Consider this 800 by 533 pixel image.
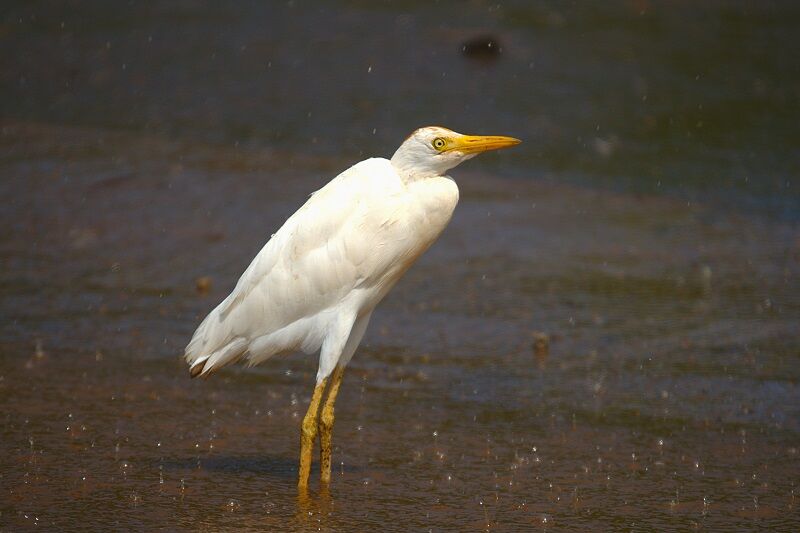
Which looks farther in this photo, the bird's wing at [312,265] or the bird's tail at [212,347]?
the bird's tail at [212,347]

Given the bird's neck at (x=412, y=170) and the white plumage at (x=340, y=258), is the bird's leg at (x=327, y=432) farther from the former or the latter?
the bird's neck at (x=412, y=170)

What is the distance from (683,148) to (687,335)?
393cm

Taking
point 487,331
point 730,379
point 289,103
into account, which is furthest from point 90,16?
point 730,379

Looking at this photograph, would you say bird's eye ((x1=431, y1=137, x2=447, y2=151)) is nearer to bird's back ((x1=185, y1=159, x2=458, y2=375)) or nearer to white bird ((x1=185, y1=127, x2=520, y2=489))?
white bird ((x1=185, y1=127, x2=520, y2=489))

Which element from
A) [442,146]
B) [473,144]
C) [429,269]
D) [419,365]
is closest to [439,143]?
[442,146]

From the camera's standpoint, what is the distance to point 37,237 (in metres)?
9.12

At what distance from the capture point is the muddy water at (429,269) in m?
5.46

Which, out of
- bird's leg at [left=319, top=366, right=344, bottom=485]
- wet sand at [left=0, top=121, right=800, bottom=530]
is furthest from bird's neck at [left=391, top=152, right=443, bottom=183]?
wet sand at [left=0, top=121, right=800, bottom=530]

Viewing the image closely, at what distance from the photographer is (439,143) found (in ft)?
17.6

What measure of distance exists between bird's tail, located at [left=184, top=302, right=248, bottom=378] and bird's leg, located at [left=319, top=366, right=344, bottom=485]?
17.5 inches

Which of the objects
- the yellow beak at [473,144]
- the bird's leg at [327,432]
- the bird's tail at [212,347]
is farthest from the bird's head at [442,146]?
the bird's tail at [212,347]

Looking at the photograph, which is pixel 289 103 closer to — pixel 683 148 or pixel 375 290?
pixel 683 148

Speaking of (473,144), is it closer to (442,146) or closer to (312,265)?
(442,146)

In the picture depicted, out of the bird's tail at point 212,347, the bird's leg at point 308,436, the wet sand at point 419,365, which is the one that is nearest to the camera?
the wet sand at point 419,365
